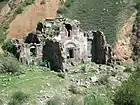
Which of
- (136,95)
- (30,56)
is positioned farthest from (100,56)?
(136,95)

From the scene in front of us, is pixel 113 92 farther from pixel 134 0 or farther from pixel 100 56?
pixel 134 0

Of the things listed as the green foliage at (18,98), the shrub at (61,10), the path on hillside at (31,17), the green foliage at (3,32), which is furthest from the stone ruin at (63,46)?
the green foliage at (18,98)

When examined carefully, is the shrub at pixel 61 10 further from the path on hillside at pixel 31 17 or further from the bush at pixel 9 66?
the bush at pixel 9 66

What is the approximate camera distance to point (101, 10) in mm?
56781

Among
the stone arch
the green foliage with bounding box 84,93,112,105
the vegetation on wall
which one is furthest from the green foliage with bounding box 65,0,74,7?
the green foliage with bounding box 84,93,112,105

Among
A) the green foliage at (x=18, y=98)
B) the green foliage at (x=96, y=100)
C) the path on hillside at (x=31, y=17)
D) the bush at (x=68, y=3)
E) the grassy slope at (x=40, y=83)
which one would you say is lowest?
the green foliage at (x=96, y=100)

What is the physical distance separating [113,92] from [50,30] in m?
9.12

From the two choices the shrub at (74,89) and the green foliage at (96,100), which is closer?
the green foliage at (96,100)

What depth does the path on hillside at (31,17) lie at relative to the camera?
57.8 metres

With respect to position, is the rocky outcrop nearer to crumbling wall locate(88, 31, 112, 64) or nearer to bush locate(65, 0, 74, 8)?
crumbling wall locate(88, 31, 112, 64)

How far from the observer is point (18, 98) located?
43.1 metres

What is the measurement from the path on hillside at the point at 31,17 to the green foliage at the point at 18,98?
14.2m

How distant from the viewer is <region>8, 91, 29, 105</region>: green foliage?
42.6 metres

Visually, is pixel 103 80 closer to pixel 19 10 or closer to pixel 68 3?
pixel 68 3
